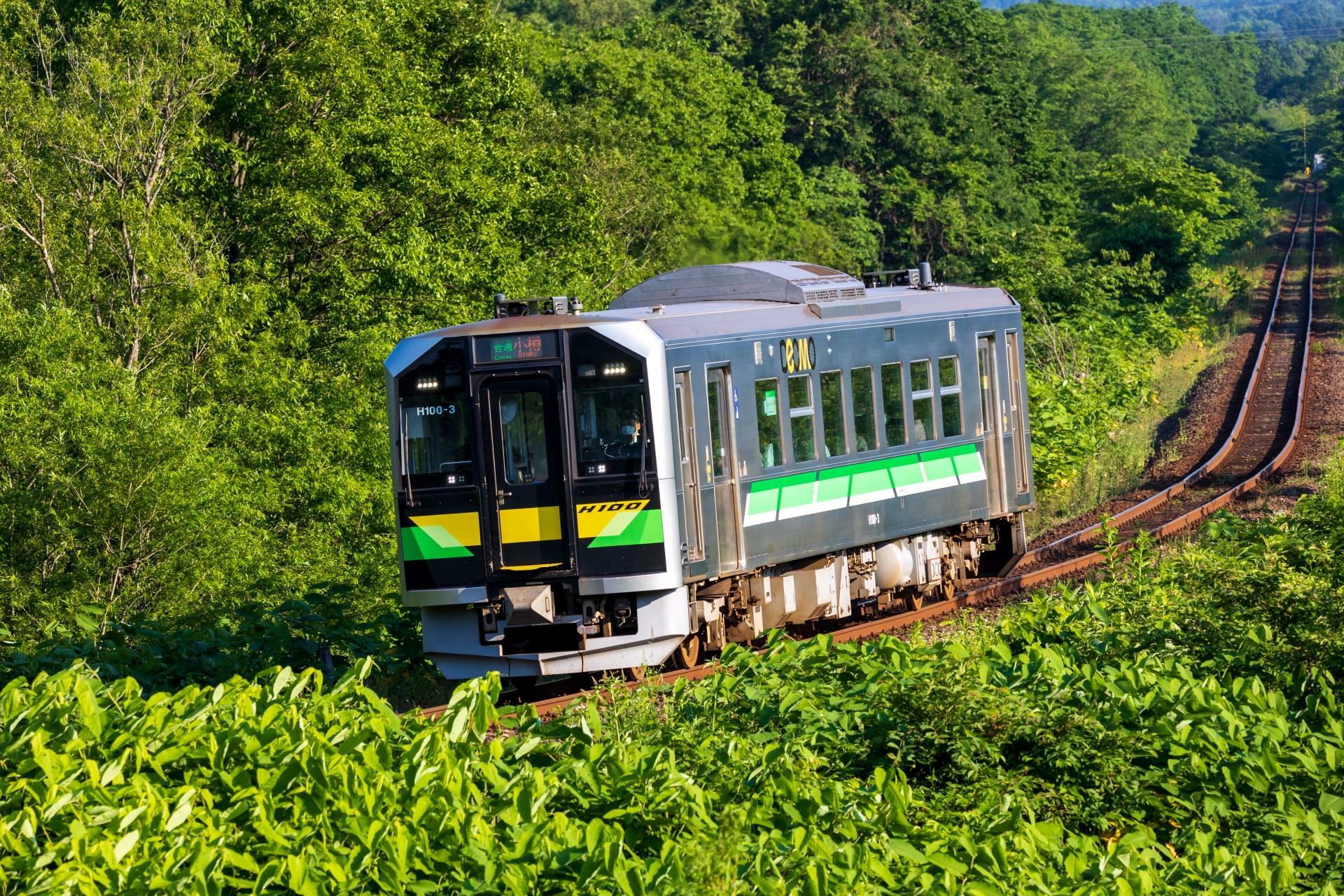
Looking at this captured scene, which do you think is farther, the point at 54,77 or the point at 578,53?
the point at 578,53

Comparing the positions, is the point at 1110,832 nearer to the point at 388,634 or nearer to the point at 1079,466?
the point at 388,634

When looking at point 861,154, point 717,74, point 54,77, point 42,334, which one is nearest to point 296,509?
point 42,334

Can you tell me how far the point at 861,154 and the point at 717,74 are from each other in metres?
8.32

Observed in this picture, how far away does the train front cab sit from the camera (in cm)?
1229

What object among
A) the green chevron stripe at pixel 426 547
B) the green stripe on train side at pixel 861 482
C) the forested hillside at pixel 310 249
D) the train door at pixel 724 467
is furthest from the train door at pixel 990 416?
the forested hillside at pixel 310 249

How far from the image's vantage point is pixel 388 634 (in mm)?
15016

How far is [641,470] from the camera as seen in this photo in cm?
1228

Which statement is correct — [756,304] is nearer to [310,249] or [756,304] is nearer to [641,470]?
[641,470]

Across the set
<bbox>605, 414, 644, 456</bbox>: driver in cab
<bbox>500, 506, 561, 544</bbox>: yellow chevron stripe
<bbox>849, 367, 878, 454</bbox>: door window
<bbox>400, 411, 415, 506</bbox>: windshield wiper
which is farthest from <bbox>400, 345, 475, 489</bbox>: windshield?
<bbox>849, 367, 878, 454</bbox>: door window

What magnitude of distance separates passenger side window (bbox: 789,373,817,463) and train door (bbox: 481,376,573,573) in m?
2.60

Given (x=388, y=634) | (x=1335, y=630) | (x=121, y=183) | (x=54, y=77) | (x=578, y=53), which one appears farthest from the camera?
(x=578, y=53)

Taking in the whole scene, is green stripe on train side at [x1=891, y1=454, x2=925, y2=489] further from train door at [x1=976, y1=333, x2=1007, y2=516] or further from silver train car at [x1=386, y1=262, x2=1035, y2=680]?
train door at [x1=976, y1=333, x2=1007, y2=516]

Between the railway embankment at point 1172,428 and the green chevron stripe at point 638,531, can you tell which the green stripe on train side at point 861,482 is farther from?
the railway embankment at point 1172,428

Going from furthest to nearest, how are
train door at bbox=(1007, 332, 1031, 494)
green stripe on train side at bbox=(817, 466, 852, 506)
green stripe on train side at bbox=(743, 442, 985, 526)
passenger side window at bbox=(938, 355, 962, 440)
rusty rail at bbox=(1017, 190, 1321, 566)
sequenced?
1. rusty rail at bbox=(1017, 190, 1321, 566)
2. train door at bbox=(1007, 332, 1031, 494)
3. passenger side window at bbox=(938, 355, 962, 440)
4. green stripe on train side at bbox=(817, 466, 852, 506)
5. green stripe on train side at bbox=(743, 442, 985, 526)
